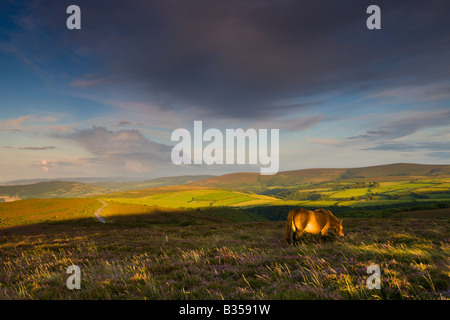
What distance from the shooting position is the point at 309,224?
12.3m

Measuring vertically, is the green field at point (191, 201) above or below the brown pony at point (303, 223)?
below

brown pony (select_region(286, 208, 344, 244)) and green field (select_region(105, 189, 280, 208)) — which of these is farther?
green field (select_region(105, 189, 280, 208))

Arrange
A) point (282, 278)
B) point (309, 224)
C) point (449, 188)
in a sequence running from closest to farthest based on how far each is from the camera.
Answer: point (282, 278) → point (309, 224) → point (449, 188)

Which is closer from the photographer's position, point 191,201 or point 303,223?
point 303,223

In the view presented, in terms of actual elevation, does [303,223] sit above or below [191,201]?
above

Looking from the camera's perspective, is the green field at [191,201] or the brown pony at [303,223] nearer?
the brown pony at [303,223]

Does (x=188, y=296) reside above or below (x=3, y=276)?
above

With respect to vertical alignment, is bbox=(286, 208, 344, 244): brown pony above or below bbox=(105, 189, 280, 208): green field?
above

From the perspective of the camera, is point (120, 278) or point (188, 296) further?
point (120, 278)
